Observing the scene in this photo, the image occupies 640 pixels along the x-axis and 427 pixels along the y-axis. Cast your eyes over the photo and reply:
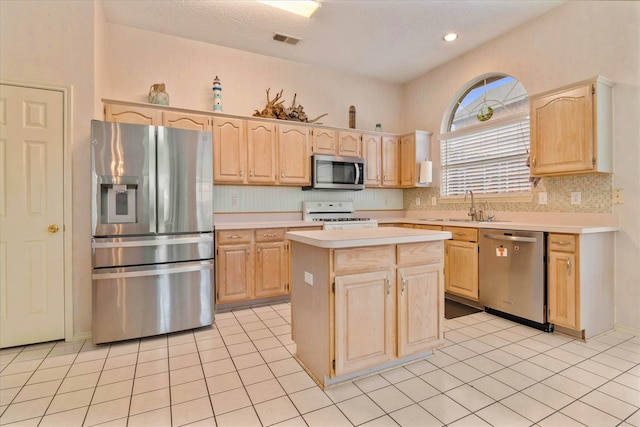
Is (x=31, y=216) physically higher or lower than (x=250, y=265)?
higher

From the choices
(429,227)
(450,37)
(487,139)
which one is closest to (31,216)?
(429,227)

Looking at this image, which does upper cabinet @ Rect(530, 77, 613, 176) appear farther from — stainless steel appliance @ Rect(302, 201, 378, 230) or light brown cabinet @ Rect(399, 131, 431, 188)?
stainless steel appliance @ Rect(302, 201, 378, 230)

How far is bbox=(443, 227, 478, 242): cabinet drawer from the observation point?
3425 mm

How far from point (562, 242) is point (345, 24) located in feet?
10.0

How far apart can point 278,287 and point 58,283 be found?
2.04 meters

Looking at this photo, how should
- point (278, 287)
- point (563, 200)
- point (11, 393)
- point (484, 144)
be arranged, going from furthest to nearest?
point (484, 144) < point (278, 287) < point (563, 200) < point (11, 393)

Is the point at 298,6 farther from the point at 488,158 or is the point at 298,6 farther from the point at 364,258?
the point at 488,158

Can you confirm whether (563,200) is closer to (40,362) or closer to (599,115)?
(599,115)

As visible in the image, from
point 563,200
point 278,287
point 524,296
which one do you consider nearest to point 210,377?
point 278,287

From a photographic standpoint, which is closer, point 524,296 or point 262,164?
point 524,296

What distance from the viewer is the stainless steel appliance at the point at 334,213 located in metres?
4.27

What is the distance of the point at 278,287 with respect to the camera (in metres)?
3.73

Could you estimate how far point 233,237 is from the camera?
3490mm

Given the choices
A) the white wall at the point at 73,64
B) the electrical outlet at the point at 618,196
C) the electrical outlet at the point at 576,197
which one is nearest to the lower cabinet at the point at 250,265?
the white wall at the point at 73,64
